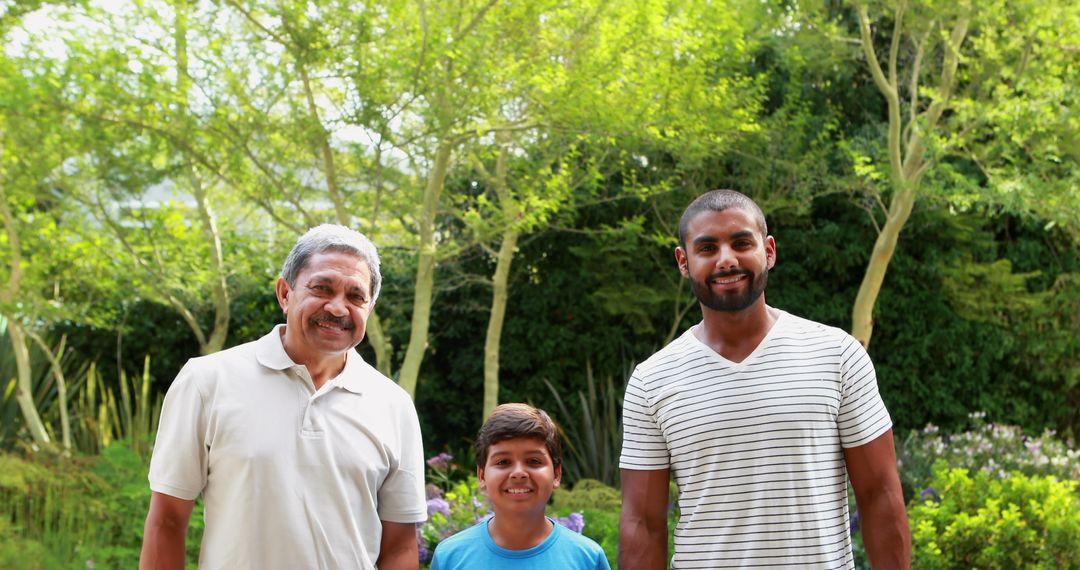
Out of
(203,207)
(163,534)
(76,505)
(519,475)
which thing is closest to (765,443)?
(519,475)

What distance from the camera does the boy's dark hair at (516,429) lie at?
2.54m

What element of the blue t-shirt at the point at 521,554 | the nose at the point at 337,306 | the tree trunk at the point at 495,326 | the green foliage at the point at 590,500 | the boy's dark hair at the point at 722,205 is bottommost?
the green foliage at the point at 590,500

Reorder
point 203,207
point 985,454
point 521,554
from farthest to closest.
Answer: point 985,454 < point 203,207 < point 521,554

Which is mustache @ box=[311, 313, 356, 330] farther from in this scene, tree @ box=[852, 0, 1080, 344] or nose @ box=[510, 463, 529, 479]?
tree @ box=[852, 0, 1080, 344]

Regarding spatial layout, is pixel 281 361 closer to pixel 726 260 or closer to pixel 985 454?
pixel 726 260

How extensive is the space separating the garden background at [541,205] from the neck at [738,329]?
6.47ft

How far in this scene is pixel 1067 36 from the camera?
22.0 feet

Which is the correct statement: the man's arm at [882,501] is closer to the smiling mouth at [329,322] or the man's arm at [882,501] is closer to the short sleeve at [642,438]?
the short sleeve at [642,438]

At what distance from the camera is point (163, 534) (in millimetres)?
2170

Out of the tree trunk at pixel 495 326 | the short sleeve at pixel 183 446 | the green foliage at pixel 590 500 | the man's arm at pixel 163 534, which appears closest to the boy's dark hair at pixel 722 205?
the short sleeve at pixel 183 446

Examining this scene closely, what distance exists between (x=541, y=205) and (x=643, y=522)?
451 cm

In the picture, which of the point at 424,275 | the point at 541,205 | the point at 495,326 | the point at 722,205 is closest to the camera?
the point at 722,205

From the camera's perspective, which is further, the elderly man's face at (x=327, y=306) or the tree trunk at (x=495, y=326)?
the tree trunk at (x=495, y=326)

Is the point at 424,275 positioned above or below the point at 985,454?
above
